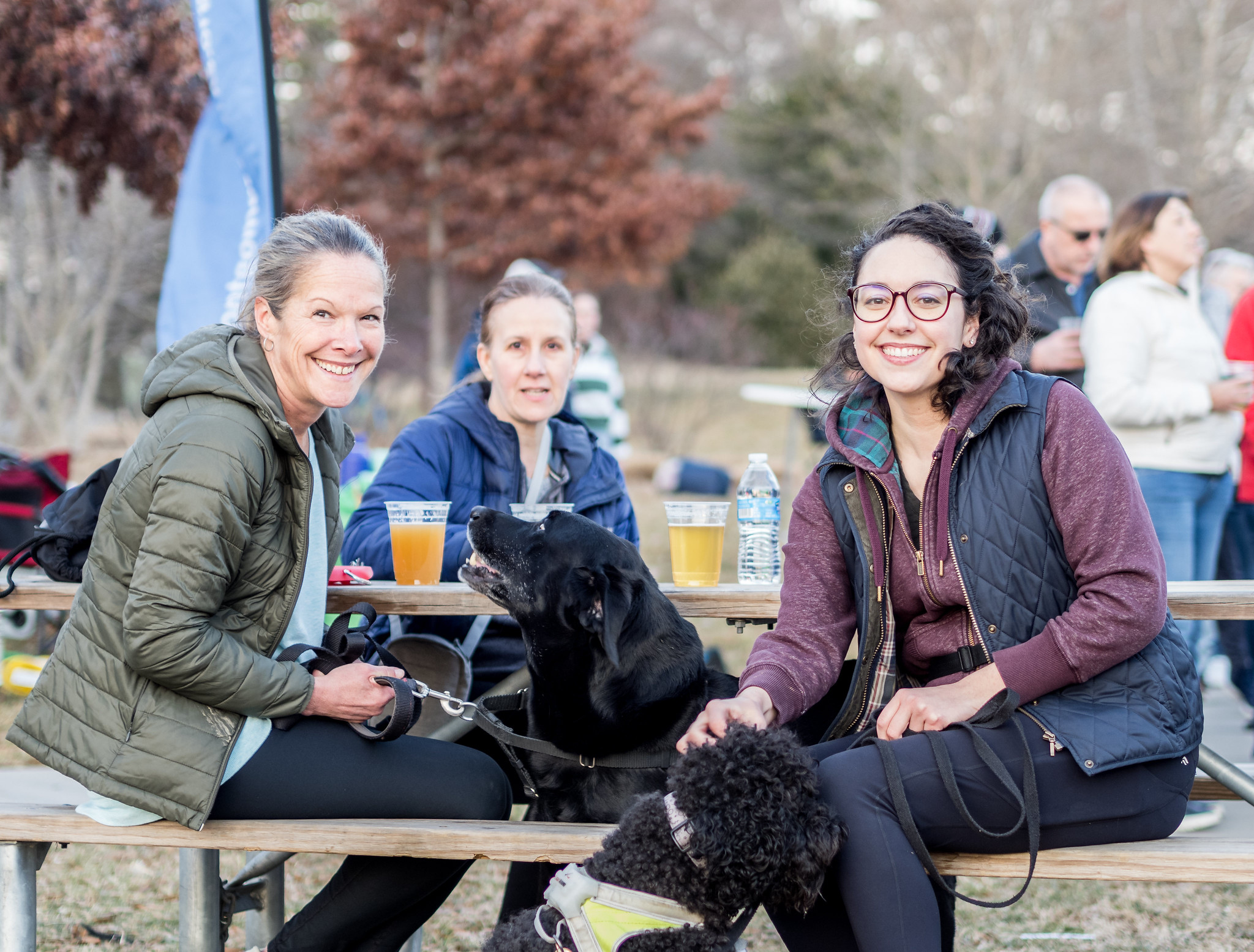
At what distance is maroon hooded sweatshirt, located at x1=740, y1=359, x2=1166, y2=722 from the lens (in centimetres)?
226

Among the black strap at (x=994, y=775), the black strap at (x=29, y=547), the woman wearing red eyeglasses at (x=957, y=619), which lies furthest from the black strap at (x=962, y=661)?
the black strap at (x=29, y=547)

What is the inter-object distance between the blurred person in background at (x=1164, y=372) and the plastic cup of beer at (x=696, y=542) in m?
2.34

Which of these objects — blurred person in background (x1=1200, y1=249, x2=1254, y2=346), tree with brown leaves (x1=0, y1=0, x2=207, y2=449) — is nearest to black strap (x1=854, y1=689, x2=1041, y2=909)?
blurred person in background (x1=1200, y1=249, x2=1254, y2=346)

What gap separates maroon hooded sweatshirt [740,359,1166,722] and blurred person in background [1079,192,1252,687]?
2.56m

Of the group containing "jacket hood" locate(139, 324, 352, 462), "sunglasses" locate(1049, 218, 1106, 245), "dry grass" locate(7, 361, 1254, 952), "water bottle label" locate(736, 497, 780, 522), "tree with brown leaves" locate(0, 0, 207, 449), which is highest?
"tree with brown leaves" locate(0, 0, 207, 449)

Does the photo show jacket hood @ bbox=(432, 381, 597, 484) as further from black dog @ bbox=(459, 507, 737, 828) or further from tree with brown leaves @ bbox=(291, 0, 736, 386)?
tree with brown leaves @ bbox=(291, 0, 736, 386)

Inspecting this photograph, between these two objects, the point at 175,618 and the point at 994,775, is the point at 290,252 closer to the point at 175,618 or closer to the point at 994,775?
the point at 175,618

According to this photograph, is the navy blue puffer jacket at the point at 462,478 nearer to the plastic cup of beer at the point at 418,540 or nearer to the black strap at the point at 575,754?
the plastic cup of beer at the point at 418,540

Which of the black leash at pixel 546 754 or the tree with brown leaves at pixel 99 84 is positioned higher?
the tree with brown leaves at pixel 99 84

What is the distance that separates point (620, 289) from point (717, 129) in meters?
7.05

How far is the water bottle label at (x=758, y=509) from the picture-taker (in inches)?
131

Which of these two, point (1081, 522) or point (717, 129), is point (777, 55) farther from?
point (1081, 522)

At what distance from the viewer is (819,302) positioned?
3.02 m

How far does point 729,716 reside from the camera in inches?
91.4
